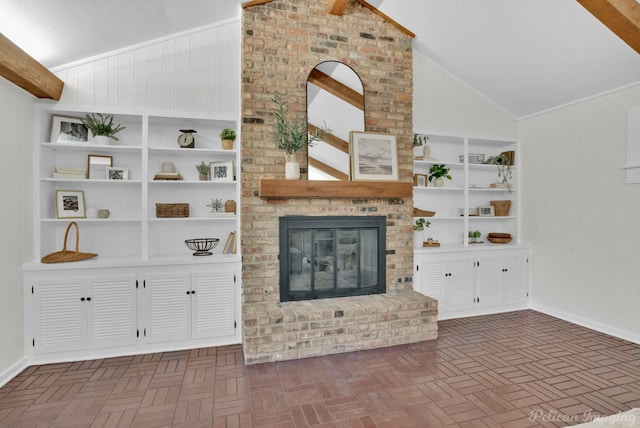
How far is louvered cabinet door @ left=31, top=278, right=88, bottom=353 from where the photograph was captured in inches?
121

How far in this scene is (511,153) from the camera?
194 inches

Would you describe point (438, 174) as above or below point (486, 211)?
above

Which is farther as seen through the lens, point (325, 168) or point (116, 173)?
point (325, 168)

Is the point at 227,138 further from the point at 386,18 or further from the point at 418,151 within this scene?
the point at 418,151

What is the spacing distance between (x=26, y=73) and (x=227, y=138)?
1673 mm

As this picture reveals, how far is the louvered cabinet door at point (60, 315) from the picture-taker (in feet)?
10.1

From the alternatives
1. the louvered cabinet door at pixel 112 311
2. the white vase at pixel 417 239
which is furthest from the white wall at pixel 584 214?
the louvered cabinet door at pixel 112 311

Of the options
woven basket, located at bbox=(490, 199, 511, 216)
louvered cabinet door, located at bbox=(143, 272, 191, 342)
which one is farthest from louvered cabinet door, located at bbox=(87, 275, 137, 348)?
woven basket, located at bbox=(490, 199, 511, 216)

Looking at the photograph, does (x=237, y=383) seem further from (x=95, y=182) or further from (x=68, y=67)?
(x=68, y=67)

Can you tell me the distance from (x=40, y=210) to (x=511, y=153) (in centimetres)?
562

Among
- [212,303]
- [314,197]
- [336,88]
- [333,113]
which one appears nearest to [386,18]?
[336,88]

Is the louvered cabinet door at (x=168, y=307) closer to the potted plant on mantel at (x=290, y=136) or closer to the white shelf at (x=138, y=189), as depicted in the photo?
the white shelf at (x=138, y=189)

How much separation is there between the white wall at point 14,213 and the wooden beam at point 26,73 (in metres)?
0.11

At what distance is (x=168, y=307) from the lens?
338cm
